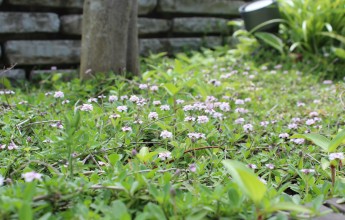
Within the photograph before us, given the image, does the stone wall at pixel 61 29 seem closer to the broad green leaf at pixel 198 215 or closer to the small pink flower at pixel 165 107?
the small pink flower at pixel 165 107

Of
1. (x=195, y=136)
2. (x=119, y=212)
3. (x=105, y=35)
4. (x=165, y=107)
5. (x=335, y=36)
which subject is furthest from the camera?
(x=335, y=36)

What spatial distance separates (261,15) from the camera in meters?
4.96

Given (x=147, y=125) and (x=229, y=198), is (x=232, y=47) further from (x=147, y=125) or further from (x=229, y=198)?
(x=229, y=198)

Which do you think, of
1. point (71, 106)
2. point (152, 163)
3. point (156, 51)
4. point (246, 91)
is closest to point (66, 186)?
point (152, 163)

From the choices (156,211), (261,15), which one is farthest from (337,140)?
(261,15)

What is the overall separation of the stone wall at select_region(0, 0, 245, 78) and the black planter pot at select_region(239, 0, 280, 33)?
51 cm

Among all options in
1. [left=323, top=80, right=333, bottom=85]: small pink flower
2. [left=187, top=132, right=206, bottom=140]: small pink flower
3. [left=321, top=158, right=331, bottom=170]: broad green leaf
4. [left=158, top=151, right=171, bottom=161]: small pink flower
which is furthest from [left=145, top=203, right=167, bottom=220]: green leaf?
[left=323, top=80, right=333, bottom=85]: small pink flower

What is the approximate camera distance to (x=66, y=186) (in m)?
1.41

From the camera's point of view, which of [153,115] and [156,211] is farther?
[153,115]

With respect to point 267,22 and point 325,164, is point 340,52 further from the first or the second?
point 325,164

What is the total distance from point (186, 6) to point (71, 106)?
2521 millimetres

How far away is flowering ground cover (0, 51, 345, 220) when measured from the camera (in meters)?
1.37

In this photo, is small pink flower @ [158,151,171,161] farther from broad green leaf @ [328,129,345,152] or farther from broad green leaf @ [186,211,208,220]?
broad green leaf @ [328,129,345,152]

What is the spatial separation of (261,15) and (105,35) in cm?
227
